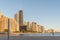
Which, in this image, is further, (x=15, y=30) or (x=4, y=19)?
(x=15, y=30)

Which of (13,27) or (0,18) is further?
(13,27)

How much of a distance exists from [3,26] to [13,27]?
33.2 ft

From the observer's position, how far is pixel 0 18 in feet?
539

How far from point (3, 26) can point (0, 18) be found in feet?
32.1

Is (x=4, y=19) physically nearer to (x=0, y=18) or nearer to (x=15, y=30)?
(x=0, y=18)

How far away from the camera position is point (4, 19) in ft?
533

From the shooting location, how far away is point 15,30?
18650cm

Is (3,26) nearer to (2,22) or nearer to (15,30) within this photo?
(2,22)

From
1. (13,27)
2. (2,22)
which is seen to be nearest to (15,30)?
(13,27)

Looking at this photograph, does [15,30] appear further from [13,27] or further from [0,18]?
[0,18]

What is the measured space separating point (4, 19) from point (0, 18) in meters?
4.30

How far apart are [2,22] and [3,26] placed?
15.7 feet

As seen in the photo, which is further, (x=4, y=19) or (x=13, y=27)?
(x=13, y=27)

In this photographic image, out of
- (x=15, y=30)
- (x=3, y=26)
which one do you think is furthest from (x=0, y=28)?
(x=15, y=30)
